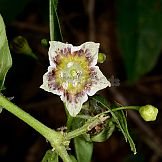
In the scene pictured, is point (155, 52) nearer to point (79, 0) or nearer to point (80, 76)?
point (79, 0)

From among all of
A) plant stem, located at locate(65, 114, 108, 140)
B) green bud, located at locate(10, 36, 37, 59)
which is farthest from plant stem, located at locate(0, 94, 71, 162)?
green bud, located at locate(10, 36, 37, 59)

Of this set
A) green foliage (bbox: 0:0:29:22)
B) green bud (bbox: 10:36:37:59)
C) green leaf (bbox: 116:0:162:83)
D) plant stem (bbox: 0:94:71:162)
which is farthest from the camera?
green leaf (bbox: 116:0:162:83)

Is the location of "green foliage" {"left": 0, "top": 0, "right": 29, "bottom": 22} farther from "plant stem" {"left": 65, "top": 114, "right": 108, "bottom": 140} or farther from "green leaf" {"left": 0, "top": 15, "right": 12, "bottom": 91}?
"plant stem" {"left": 65, "top": 114, "right": 108, "bottom": 140}

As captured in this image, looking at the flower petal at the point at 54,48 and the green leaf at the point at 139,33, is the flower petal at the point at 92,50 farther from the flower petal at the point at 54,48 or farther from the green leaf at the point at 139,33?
the green leaf at the point at 139,33

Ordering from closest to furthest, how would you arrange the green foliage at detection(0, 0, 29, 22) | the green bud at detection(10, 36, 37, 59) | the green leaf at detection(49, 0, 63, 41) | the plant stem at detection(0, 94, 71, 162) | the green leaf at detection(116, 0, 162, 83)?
1. the plant stem at detection(0, 94, 71, 162)
2. the green leaf at detection(49, 0, 63, 41)
3. the green bud at detection(10, 36, 37, 59)
4. the green foliage at detection(0, 0, 29, 22)
5. the green leaf at detection(116, 0, 162, 83)

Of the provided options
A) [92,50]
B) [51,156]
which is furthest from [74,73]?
[51,156]

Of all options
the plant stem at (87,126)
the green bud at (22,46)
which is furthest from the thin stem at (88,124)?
the green bud at (22,46)

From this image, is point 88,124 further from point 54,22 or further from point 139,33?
point 139,33
